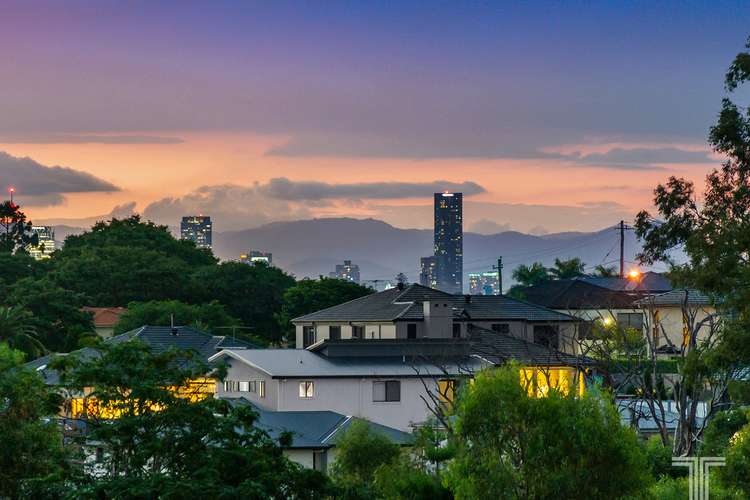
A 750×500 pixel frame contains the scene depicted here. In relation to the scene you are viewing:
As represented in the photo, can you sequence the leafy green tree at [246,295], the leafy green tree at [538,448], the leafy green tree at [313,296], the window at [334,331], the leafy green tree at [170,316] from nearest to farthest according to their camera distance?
the leafy green tree at [538,448] → the window at [334,331] → the leafy green tree at [170,316] → the leafy green tree at [313,296] → the leafy green tree at [246,295]

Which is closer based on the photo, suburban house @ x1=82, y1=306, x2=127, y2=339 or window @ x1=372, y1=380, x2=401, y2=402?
window @ x1=372, y1=380, x2=401, y2=402

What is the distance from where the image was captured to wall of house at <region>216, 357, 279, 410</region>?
185 ft

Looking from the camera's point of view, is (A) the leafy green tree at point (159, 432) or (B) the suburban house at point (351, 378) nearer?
(A) the leafy green tree at point (159, 432)

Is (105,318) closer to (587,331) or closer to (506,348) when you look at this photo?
(506,348)

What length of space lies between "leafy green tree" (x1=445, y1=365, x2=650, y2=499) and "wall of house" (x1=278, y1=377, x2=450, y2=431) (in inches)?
1265

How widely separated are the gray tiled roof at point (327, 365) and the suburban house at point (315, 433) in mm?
7753

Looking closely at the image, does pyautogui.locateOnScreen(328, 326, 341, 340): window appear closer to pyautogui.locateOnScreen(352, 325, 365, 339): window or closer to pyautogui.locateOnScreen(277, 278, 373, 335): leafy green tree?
pyautogui.locateOnScreen(352, 325, 365, 339): window

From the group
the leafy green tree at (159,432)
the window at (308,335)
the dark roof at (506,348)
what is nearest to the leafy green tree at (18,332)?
the window at (308,335)

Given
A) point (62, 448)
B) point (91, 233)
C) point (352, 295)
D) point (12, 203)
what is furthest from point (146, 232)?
point (62, 448)

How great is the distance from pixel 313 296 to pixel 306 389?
143 feet

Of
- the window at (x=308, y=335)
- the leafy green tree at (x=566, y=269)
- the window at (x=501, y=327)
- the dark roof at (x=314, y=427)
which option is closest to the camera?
the dark roof at (x=314, y=427)

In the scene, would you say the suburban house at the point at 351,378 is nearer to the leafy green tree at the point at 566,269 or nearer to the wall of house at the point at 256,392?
the wall of house at the point at 256,392

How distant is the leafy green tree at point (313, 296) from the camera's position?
99562 millimetres

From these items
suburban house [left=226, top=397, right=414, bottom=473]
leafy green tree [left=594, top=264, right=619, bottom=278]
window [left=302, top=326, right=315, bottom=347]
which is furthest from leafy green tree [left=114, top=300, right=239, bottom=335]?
suburban house [left=226, top=397, right=414, bottom=473]
